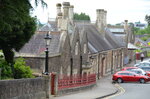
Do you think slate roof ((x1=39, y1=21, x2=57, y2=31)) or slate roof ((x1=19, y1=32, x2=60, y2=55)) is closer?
slate roof ((x1=19, y1=32, x2=60, y2=55))

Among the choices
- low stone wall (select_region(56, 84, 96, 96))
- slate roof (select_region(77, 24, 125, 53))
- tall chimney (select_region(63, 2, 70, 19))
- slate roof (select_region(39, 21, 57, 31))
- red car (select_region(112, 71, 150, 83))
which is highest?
tall chimney (select_region(63, 2, 70, 19))

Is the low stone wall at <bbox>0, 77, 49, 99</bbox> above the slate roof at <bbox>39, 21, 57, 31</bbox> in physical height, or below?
below

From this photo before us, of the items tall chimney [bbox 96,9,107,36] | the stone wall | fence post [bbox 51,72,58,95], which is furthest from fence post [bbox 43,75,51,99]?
tall chimney [bbox 96,9,107,36]

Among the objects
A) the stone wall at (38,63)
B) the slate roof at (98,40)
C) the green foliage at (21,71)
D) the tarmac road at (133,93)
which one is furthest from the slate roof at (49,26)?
the green foliage at (21,71)

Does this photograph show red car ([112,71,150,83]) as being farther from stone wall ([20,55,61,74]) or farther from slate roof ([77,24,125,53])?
stone wall ([20,55,61,74])

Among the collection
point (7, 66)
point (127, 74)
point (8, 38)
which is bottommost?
point (127, 74)

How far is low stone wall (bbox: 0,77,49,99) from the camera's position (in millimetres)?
19188

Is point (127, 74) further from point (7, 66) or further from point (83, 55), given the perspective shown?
point (7, 66)

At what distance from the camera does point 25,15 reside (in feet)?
43.6

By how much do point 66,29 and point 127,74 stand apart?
11.0 metres

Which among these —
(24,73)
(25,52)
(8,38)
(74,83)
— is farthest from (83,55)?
(8,38)

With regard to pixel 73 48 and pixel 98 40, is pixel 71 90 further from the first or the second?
pixel 98 40

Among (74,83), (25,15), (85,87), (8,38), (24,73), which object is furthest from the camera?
(85,87)

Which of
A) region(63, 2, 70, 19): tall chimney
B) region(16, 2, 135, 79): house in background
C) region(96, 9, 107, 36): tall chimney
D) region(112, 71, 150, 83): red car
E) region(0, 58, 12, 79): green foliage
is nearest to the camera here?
region(0, 58, 12, 79): green foliage
